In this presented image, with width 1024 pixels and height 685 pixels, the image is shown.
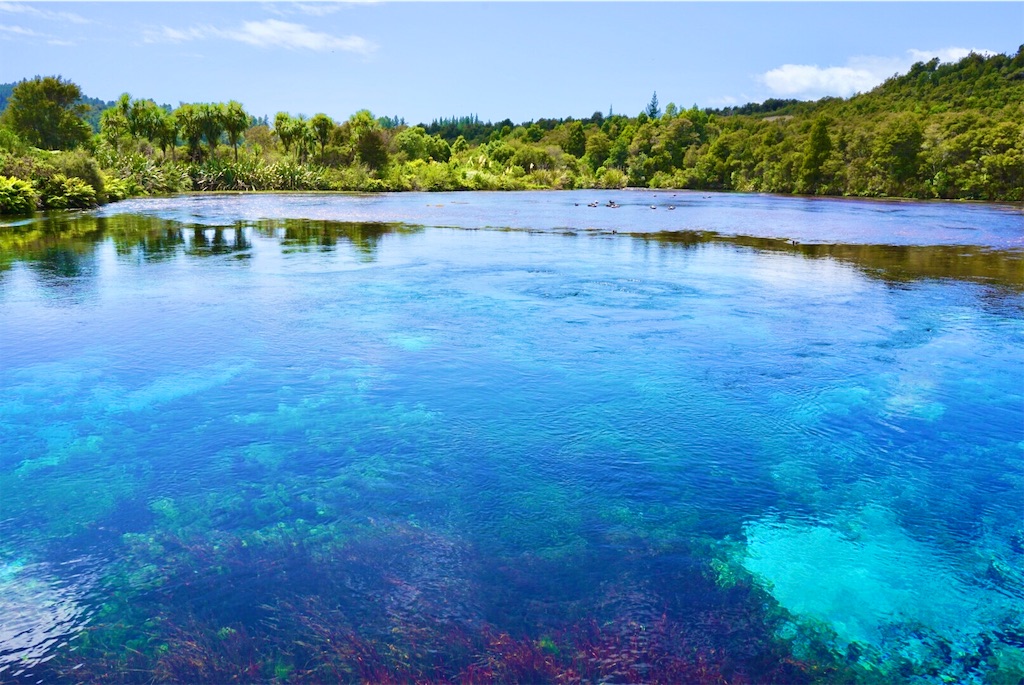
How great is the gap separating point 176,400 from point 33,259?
19242 mm

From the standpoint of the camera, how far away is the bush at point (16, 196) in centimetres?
4378

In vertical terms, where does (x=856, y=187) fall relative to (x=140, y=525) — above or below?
above

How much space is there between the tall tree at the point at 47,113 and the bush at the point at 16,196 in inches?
1191

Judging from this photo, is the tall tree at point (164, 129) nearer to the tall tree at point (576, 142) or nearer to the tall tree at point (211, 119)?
the tall tree at point (211, 119)

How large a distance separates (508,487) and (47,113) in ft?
272

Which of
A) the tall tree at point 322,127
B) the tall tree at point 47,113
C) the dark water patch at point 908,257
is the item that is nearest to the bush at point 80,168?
the tall tree at point 47,113

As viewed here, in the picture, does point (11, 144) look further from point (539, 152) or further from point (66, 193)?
point (539, 152)

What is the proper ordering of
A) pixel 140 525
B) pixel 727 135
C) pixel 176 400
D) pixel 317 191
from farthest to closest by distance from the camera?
1. pixel 727 135
2. pixel 317 191
3. pixel 176 400
4. pixel 140 525

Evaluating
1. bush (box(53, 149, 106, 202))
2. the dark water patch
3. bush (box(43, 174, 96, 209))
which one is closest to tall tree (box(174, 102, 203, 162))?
bush (box(53, 149, 106, 202))

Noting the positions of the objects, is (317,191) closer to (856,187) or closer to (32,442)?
(856,187)

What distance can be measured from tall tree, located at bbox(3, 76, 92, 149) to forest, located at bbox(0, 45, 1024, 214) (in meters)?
0.14

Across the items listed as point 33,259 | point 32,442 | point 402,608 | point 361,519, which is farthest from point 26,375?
point 33,259

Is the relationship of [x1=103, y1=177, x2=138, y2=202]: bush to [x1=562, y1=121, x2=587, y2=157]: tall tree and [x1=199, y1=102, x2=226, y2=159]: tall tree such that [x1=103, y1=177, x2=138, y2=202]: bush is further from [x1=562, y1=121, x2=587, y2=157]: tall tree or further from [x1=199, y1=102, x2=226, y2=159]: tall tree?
[x1=562, y1=121, x2=587, y2=157]: tall tree

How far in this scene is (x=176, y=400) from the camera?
12398 millimetres
